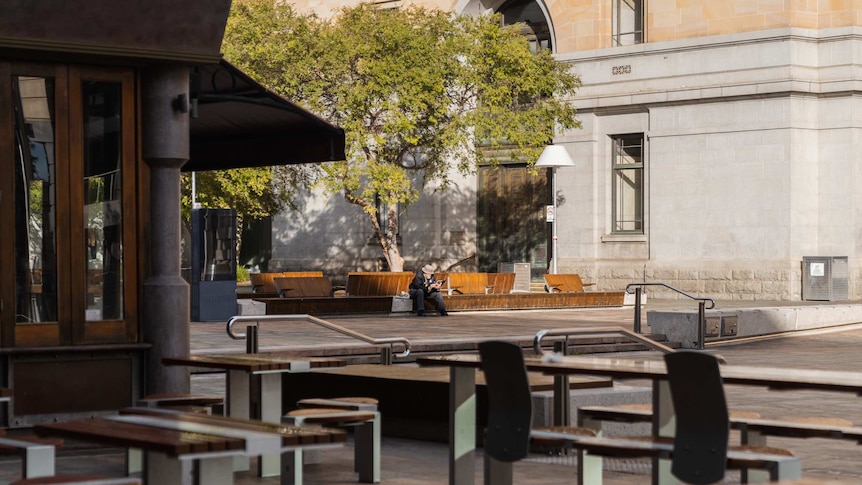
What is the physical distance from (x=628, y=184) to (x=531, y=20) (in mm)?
7141

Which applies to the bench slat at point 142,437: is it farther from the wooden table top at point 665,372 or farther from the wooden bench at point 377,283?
the wooden bench at point 377,283

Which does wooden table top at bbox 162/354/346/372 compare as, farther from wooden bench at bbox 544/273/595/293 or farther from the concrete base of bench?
wooden bench at bbox 544/273/595/293

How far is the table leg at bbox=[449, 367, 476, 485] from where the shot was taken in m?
9.03

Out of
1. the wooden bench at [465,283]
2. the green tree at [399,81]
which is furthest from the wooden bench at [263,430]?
the green tree at [399,81]

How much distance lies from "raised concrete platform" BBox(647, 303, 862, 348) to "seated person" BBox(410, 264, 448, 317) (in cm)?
720

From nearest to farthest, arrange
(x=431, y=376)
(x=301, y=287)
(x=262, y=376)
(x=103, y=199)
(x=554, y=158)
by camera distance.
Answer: (x=262, y=376), (x=103, y=199), (x=431, y=376), (x=301, y=287), (x=554, y=158)

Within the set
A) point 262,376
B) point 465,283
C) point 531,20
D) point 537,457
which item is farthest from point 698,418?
point 531,20

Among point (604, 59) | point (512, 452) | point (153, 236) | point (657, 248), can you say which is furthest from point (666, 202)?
point (512, 452)

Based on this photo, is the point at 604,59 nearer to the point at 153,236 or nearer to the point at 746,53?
the point at 746,53

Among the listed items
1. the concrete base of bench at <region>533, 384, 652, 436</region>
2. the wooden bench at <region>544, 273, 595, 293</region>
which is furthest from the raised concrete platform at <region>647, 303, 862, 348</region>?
the concrete base of bench at <region>533, 384, 652, 436</region>

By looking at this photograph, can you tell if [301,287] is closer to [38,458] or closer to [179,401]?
[179,401]

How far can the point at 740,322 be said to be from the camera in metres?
26.0

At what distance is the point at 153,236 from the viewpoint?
38.0 ft

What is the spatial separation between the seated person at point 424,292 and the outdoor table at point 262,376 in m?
21.3
